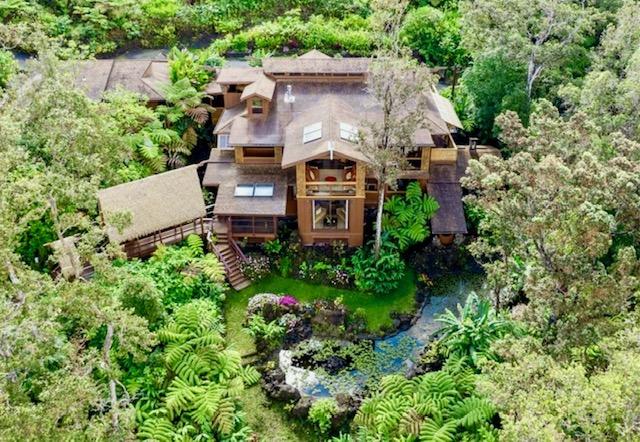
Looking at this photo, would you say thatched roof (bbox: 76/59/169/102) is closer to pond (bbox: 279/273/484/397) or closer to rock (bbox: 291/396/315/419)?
pond (bbox: 279/273/484/397)

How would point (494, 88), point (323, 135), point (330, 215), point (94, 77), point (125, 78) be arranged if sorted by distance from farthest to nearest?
point (125, 78) → point (94, 77) → point (494, 88) → point (330, 215) → point (323, 135)

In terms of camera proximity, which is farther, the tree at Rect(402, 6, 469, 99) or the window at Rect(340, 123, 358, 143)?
the tree at Rect(402, 6, 469, 99)

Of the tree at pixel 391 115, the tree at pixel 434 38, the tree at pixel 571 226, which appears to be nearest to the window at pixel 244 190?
the tree at pixel 391 115

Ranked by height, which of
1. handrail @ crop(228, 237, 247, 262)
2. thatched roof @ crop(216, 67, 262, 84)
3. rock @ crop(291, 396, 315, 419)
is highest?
thatched roof @ crop(216, 67, 262, 84)

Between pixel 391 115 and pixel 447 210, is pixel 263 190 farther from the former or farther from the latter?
pixel 447 210

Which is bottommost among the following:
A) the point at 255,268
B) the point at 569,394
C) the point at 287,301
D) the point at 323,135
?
the point at 287,301

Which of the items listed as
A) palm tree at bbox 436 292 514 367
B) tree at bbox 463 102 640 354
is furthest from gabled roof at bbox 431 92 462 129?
palm tree at bbox 436 292 514 367

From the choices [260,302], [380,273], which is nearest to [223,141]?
[260,302]
